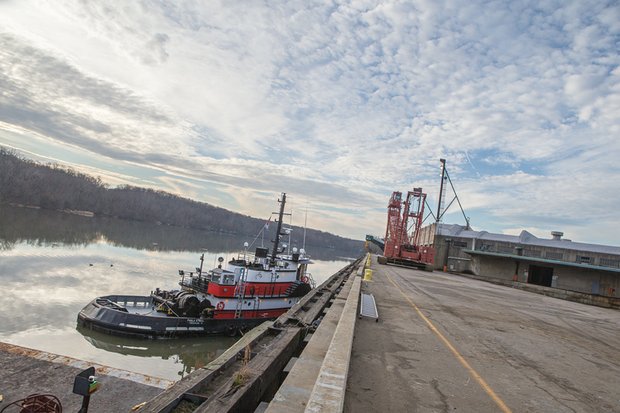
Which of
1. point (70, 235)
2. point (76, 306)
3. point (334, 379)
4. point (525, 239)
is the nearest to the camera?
point (334, 379)

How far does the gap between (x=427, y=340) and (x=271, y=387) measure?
4.13 metres

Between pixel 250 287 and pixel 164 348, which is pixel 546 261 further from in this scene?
pixel 164 348

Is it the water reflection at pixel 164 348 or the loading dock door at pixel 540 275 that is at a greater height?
the loading dock door at pixel 540 275

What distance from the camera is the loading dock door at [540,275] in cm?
4203

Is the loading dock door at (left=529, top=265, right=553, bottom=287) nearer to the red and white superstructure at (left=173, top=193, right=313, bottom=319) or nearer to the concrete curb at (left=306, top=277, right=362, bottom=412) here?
the red and white superstructure at (left=173, top=193, right=313, bottom=319)

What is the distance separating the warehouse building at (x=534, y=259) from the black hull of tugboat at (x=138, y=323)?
117 ft

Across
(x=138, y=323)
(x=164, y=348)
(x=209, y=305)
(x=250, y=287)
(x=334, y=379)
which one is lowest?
(x=164, y=348)

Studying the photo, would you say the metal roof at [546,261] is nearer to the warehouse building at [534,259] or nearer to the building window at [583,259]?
the warehouse building at [534,259]

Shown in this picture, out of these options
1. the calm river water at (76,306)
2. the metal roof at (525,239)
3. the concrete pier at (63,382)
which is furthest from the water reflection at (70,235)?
the metal roof at (525,239)

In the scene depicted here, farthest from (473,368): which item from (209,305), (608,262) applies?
(608,262)

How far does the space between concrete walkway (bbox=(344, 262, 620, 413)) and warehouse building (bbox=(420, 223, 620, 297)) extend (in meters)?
30.8

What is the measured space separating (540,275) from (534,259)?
17.3 feet

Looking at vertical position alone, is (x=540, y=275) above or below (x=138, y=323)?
above

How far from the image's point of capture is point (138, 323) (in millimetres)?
→ 18781
